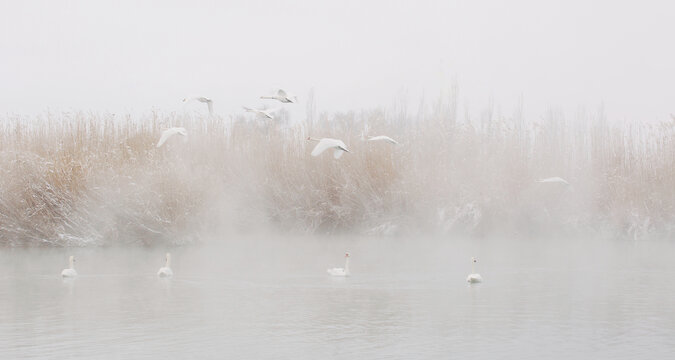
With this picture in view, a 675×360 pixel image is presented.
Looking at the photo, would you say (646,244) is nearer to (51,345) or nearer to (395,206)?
(395,206)

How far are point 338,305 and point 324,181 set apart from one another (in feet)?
41.9

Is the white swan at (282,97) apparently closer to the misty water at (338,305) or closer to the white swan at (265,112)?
the white swan at (265,112)

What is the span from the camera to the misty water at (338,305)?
9.18 meters

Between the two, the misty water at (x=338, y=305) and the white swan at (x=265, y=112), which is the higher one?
the white swan at (x=265, y=112)

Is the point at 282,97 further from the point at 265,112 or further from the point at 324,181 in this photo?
the point at 324,181

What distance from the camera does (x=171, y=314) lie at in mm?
11180

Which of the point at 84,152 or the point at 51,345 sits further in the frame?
the point at 84,152

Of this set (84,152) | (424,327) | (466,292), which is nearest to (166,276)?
(466,292)

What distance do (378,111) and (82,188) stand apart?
8954 mm

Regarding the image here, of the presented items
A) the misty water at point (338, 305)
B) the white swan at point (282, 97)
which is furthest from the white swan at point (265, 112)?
the misty water at point (338, 305)

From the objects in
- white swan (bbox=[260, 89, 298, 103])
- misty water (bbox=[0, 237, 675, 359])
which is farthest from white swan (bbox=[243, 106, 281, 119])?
misty water (bbox=[0, 237, 675, 359])

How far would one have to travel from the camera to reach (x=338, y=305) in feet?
39.1

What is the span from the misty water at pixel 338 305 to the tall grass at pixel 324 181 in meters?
1.20

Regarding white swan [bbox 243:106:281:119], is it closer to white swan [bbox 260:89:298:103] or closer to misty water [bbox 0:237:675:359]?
white swan [bbox 260:89:298:103]
